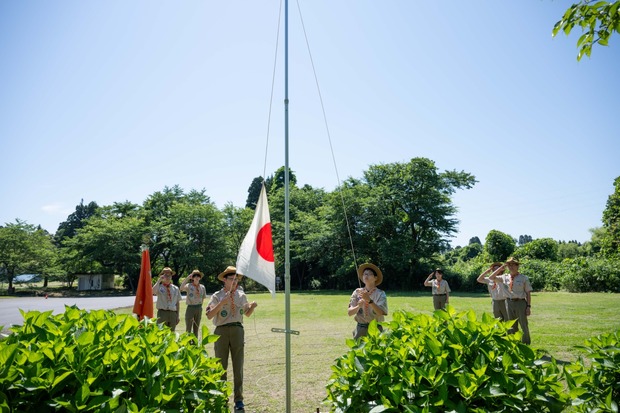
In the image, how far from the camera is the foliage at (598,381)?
8.98ft

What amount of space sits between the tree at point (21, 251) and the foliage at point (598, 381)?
55.8 meters

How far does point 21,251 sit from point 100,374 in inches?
2213

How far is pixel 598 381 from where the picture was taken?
2.87 metres

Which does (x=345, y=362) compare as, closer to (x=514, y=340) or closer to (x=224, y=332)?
(x=514, y=340)

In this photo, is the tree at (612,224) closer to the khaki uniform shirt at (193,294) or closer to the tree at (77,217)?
the khaki uniform shirt at (193,294)

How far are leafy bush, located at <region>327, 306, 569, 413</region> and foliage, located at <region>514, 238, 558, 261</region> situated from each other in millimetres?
47436

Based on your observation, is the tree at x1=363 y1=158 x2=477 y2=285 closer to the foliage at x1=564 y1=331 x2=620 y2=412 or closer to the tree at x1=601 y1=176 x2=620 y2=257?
the tree at x1=601 y1=176 x2=620 y2=257

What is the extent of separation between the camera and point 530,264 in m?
34.7

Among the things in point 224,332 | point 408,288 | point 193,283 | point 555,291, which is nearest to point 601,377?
point 224,332

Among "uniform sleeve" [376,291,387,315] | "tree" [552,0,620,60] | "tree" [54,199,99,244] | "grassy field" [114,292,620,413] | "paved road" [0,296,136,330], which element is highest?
"tree" [54,199,99,244]

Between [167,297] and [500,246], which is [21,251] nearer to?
[167,297]

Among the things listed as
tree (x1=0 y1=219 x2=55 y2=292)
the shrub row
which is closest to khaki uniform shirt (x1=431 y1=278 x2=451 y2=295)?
the shrub row

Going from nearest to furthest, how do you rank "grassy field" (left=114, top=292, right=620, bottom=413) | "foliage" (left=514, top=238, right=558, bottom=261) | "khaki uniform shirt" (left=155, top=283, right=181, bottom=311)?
"grassy field" (left=114, top=292, right=620, bottom=413), "khaki uniform shirt" (left=155, top=283, right=181, bottom=311), "foliage" (left=514, top=238, right=558, bottom=261)

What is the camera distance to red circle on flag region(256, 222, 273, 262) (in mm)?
5109
